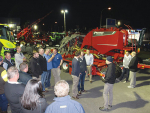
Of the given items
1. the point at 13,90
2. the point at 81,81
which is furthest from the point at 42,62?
the point at 13,90

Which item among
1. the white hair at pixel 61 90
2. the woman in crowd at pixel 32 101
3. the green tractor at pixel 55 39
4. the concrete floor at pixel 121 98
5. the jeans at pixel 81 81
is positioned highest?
the green tractor at pixel 55 39

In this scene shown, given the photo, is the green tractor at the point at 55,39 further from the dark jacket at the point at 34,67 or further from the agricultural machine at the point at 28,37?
the dark jacket at the point at 34,67

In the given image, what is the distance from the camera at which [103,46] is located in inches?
333

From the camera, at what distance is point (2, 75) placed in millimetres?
3850

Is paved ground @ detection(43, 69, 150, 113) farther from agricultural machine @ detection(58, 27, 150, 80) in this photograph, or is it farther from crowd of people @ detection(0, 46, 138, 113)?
agricultural machine @ detection(58, 27, 150, 80)

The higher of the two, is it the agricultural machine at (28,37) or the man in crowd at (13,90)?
the agricultural machine at (28,37)

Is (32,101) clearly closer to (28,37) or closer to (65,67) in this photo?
(65,67)

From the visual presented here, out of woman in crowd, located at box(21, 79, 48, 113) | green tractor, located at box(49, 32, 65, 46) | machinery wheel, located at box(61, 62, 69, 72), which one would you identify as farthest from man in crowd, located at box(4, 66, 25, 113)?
green tractor, located at box(49, 32, 65, 46)

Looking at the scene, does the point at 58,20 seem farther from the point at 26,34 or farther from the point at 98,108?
the point at 98,108

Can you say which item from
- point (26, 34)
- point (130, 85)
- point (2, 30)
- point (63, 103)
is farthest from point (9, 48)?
point (26, 34)

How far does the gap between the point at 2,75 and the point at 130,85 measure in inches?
209

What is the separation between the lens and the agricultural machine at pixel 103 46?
7766 millimetres

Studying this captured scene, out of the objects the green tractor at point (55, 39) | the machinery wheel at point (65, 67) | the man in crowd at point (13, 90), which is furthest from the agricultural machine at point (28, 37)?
the man in crowd at point (13, 90)

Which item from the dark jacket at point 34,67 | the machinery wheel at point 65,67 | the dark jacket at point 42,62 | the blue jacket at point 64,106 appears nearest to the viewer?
the blue jacket at point 64,106
